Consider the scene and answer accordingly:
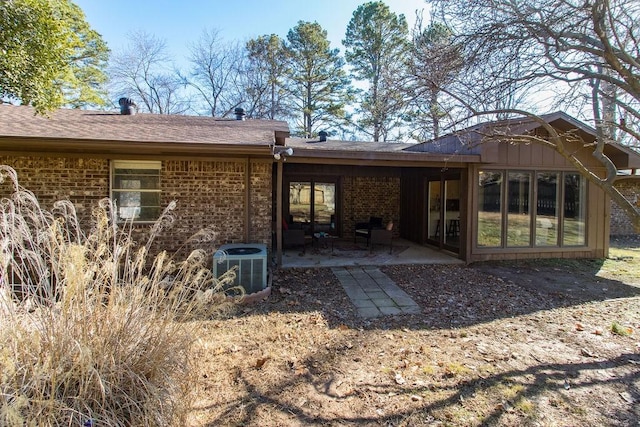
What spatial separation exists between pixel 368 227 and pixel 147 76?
18378mm

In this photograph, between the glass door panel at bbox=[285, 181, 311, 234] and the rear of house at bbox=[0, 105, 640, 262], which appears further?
the glass door panel at bbox=[285, 181, 311, 234]

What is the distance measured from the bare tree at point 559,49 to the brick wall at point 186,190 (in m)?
4.05

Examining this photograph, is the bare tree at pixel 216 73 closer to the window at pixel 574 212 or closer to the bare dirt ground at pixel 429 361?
the window at pixel 574 212

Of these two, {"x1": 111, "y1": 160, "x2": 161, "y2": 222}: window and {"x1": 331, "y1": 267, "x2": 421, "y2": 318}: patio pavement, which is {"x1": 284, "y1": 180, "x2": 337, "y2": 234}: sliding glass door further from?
{"x1": 111, "y1": 160, "x2": 161, "y2": 222}: window

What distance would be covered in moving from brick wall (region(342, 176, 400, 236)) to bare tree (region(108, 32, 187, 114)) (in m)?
15.0

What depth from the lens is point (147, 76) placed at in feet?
68.4

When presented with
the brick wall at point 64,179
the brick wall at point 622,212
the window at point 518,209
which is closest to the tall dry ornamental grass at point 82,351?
the brick wall at point 64,179

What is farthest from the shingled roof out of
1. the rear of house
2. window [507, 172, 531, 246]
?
window [507, 172, 531, 246]

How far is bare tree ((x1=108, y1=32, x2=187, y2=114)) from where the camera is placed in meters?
19.9

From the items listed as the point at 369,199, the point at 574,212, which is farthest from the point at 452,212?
the point at 369,199

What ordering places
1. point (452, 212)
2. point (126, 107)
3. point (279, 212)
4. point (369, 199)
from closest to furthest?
point (279, 212) → point (452, 212) → point (126, 107) → point (369, 199)

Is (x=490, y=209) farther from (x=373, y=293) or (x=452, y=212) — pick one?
(x=373, y=293)

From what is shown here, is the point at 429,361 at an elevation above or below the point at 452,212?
below

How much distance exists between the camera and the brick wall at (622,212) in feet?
42.9
